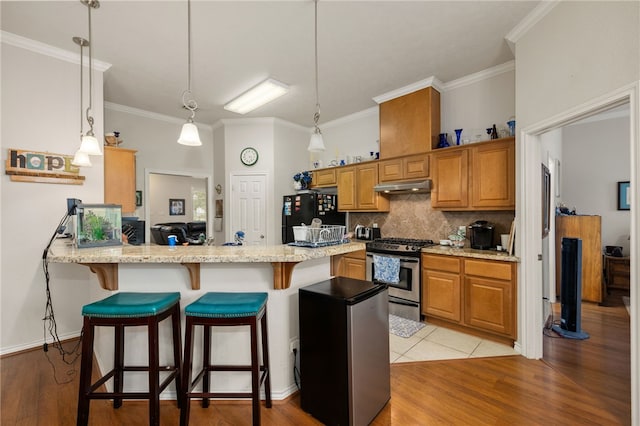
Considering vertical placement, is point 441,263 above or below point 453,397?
above

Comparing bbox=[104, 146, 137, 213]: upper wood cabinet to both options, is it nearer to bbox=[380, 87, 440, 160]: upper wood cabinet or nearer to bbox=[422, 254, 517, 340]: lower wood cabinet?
bbox=[380, 87, 440, 160]: upper wood cabinet

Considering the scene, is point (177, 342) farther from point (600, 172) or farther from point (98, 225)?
point (600, 172)

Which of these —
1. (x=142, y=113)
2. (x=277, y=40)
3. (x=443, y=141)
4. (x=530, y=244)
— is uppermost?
(x=277, y=40)

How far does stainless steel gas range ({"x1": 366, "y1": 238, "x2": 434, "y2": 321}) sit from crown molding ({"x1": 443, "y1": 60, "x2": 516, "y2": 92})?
2.09 metres

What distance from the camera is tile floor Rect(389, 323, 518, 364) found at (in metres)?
2.59

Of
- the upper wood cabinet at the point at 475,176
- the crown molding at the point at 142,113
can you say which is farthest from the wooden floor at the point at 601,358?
the crown molding at the point at 142,113

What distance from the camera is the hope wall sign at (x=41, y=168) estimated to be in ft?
8.71

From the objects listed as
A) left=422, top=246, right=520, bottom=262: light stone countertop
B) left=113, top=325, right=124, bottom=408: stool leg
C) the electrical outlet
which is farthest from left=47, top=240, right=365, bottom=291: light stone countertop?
left=422, top=246, right=520, bottom=262: light stone countertop

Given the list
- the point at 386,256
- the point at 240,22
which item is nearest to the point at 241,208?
the point at 386,256

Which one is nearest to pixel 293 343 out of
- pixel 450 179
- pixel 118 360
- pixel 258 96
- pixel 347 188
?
pixel 118 360

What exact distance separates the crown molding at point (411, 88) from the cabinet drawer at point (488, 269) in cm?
225

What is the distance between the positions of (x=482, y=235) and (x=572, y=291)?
1.05 meters

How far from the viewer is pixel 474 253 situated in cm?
294

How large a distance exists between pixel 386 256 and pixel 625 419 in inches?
89.3
